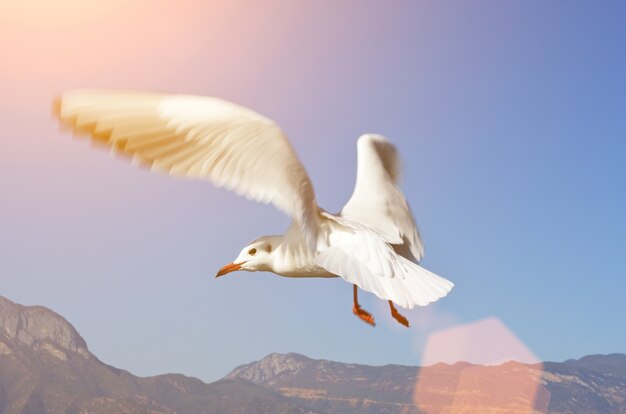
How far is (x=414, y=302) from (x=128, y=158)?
2289 millimetres

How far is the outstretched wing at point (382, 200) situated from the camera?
8.04 m

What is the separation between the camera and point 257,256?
22.9ft

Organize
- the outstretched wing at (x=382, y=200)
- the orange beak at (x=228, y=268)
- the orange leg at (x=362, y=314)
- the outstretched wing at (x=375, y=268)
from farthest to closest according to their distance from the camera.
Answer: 1. the outstretched wing at (x=382, y=200)
2. the orange beak at (x=228, y=268)
3. the orange leg at (x=362, y=314)
4. the outstretched wing at (x=375, y=268)

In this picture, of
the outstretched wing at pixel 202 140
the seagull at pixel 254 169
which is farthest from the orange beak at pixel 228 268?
the outstretched wing at pixel 202 140

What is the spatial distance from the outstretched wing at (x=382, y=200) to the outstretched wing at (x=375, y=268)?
71cm

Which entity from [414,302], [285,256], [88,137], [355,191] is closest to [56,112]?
[88,137]

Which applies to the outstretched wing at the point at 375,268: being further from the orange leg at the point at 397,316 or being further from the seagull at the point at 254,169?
the orange leg at the point at 397,316

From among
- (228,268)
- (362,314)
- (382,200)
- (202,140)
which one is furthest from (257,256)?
(382,200)

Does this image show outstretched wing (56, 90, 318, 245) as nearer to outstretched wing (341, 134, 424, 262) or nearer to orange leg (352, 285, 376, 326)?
orange leg (352, 285, 376, 326)

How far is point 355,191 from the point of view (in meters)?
9.52

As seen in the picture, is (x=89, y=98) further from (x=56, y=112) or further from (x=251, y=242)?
(x=251, y=242)

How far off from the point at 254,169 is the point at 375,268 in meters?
1.23

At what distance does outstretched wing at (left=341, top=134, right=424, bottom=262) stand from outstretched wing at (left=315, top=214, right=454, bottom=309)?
2.33 ft

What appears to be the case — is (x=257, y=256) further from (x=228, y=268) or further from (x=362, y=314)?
(x=362, y=314)
